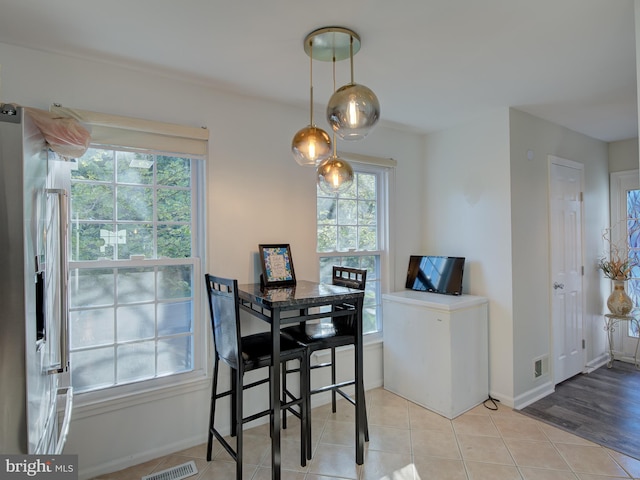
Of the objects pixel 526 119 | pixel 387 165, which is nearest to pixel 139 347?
pixel 387 165

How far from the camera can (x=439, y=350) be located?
2.76 metres

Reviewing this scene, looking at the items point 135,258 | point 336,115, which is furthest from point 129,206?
point 336,115

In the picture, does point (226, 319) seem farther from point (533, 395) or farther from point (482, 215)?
point (533, 395)

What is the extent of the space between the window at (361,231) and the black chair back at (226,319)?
1.10 metres

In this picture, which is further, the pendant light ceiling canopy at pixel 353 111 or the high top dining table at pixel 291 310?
the high top dining table at pixel 291 310

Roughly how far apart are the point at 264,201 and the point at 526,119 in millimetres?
2338

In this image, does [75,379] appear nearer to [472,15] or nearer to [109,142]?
[109,142]

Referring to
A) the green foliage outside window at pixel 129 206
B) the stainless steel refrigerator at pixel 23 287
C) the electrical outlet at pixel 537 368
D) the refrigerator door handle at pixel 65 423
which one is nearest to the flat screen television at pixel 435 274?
the electrical outlet at pixel 537 368

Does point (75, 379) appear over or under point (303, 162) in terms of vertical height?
under

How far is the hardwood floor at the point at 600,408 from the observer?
7.97 feet

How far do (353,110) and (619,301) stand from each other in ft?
12.3

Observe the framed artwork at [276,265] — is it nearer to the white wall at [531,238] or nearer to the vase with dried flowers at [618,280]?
the white wall at [531,238]

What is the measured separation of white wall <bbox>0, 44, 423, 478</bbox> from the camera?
2010 mm

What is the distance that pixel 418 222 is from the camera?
3.62 m
